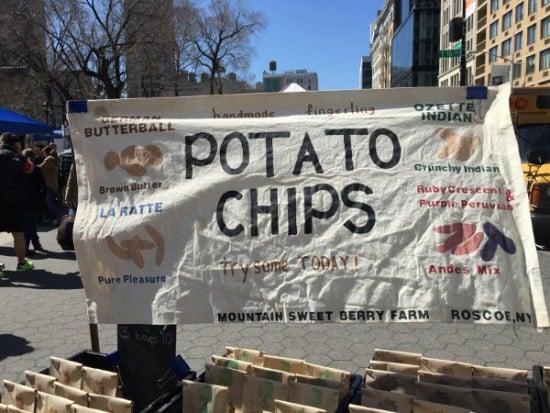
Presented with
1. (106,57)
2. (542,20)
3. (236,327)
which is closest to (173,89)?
(106,57)

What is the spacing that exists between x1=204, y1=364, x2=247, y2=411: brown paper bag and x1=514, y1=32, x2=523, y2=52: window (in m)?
62.2

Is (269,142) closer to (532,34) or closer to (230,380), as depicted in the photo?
(230,380)

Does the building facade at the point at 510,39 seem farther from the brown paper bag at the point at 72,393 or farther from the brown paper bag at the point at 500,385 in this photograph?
the brown paper bag at the point at 72,393

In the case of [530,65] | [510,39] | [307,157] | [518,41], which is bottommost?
[307,157]

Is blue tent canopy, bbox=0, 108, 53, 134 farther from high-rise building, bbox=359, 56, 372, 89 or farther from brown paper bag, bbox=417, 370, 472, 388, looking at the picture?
high-rise building, bbox=359, 56, 372, 89

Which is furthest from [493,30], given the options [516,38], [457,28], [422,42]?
[457,28]

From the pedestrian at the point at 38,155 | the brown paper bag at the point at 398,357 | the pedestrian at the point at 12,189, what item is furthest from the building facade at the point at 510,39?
the brown paper bag at the point at 398,357

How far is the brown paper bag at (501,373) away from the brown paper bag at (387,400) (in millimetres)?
586

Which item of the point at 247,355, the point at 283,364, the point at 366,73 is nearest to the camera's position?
the point at 283,364

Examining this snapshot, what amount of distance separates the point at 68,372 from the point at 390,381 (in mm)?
1698

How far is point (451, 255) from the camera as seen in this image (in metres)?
2.08

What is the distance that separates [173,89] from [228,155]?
43477mm

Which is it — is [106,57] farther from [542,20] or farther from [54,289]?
[542,20]

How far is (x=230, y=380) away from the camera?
258 cm
